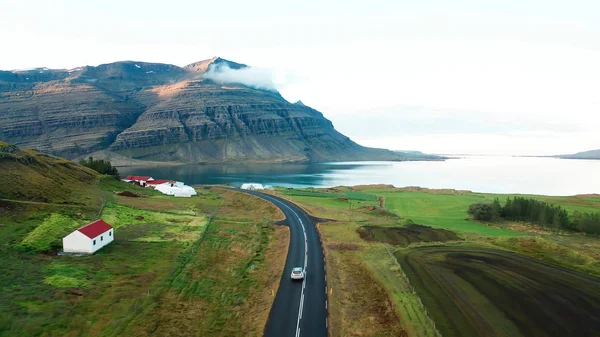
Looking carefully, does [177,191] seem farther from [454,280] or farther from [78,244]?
[454,280]

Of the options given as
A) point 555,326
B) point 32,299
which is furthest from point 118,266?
point 555,326

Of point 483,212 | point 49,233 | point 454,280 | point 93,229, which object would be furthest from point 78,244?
point 483,212

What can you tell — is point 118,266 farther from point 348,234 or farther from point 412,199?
point 412,199

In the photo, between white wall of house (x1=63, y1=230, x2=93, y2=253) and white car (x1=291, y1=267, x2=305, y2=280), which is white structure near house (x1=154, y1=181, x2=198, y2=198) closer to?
white wall of house (x1=63, y1=230, x2=93, y2=253)

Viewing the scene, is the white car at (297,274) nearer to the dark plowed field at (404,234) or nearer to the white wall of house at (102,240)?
the dark plowed field at (404,234)

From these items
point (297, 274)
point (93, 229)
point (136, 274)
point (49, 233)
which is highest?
point (93, 229)

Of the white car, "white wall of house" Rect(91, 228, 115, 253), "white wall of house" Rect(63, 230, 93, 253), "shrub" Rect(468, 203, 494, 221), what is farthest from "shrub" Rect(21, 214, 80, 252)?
"shrub" Rect(468, 203, 494, 221)
